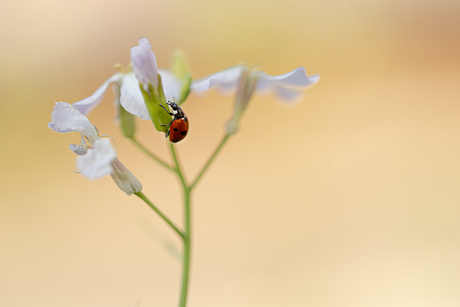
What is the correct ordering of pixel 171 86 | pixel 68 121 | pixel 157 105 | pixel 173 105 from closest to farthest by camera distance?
1. pixel 68 121
2. pixel 157 105
3. pixel 173 105
4. pixel 171 86

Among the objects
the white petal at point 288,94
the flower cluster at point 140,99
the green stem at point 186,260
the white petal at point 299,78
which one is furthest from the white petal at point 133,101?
the white petal at point 288,94

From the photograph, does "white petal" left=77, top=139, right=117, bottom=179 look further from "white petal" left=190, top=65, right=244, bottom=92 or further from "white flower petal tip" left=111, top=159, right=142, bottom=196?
"white petal" left=190, top=65, right=244, bottom=92

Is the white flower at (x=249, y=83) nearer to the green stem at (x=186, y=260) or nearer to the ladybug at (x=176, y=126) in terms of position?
the ladybug at (x=176, y=126)

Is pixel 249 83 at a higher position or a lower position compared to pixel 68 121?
higher

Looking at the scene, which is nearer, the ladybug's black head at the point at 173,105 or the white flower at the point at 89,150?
the white flower at the point at 89,150

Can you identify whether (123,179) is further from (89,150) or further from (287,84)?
(287,84)

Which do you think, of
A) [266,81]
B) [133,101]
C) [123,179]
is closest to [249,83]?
[266,81]

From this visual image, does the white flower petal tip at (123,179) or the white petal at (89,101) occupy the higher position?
the white petal at (89,101)

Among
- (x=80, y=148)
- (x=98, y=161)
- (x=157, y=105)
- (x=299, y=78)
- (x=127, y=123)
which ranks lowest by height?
(x=98, y=161)

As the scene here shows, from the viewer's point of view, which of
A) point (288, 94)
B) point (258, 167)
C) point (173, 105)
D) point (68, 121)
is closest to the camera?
point (68, 121)
